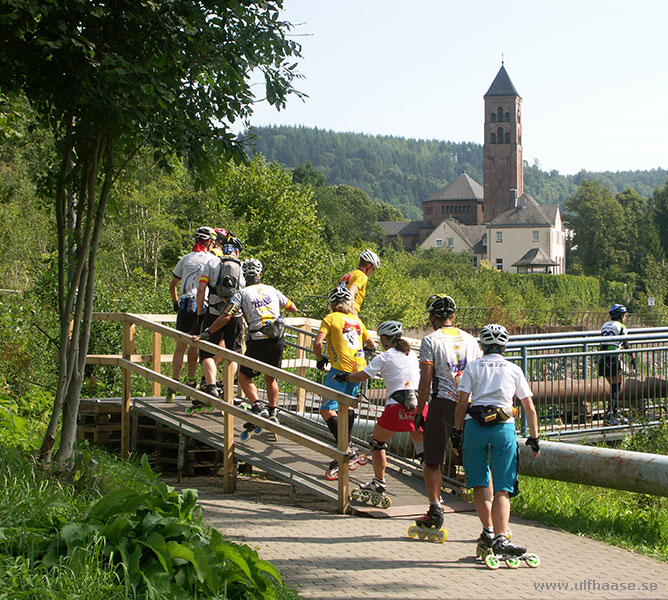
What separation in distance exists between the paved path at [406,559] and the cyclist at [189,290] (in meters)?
2.15

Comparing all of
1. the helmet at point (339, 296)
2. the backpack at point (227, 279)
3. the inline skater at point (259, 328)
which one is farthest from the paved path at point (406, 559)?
the backpack at point (227, 279)

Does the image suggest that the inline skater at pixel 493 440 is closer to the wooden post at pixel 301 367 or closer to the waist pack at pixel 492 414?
the waist pack at pixel 492 414

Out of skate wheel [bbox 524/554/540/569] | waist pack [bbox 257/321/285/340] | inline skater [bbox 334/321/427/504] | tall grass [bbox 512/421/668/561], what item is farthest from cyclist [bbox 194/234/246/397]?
skate wheel [bbox 524/554/540/569]

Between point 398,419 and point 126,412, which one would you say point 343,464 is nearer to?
point 398,419

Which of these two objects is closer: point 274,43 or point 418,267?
point 274,43

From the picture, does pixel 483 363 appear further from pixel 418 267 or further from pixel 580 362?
pixel 418 267

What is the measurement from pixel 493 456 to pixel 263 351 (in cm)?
342

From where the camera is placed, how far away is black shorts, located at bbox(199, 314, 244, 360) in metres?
9.63

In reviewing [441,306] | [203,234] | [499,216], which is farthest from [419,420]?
[499,216]

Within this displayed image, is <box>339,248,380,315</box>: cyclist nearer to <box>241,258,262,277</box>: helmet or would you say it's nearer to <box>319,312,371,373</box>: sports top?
<box>241,258,262,277</box>: helmet

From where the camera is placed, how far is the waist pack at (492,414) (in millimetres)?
6367

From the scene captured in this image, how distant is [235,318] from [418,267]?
230ft

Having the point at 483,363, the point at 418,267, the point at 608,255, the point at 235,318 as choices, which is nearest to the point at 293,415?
the point at 235,318

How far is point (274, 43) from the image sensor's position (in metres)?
6.57
